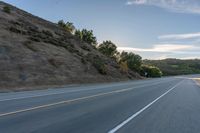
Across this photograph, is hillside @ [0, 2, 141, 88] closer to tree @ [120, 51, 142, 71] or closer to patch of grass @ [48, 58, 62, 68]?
patch of grass @ [48, 58, 62, 68]

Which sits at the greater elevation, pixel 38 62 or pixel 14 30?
pixel 14 30

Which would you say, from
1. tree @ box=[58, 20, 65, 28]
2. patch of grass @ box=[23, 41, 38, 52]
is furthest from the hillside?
tree @ box=[58, 20, 65, 28]

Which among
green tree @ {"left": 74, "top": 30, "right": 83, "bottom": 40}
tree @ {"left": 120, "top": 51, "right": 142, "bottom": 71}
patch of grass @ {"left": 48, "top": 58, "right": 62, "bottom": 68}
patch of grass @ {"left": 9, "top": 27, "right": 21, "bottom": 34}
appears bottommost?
patch of grass @ {"left": 48, "top": 58, "right": 62, "bottom": 68}

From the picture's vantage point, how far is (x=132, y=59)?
123m

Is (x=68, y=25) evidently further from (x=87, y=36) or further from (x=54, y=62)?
(x=54, y=62)

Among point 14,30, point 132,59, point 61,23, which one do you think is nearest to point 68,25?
point 61,23

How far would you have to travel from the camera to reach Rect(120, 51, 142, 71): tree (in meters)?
121

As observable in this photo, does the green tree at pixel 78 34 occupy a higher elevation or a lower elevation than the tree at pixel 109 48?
higher

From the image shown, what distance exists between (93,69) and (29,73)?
22.9 metres

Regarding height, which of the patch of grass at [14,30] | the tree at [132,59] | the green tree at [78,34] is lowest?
the tree at [132,59]

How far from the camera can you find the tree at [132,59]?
121 metres

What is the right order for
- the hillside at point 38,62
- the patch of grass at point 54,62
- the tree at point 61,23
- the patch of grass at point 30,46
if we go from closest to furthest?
the hillside at point 38,62, the patch of grass at point 54,62, the patch of grass at point 30,46, the tree at point 61,23

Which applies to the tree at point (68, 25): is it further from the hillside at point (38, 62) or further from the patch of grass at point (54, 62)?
the patch of grass at point (54, 62)

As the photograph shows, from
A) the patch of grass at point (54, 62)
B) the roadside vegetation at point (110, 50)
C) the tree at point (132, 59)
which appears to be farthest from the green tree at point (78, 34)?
the patch of grass at point (54, 62)
